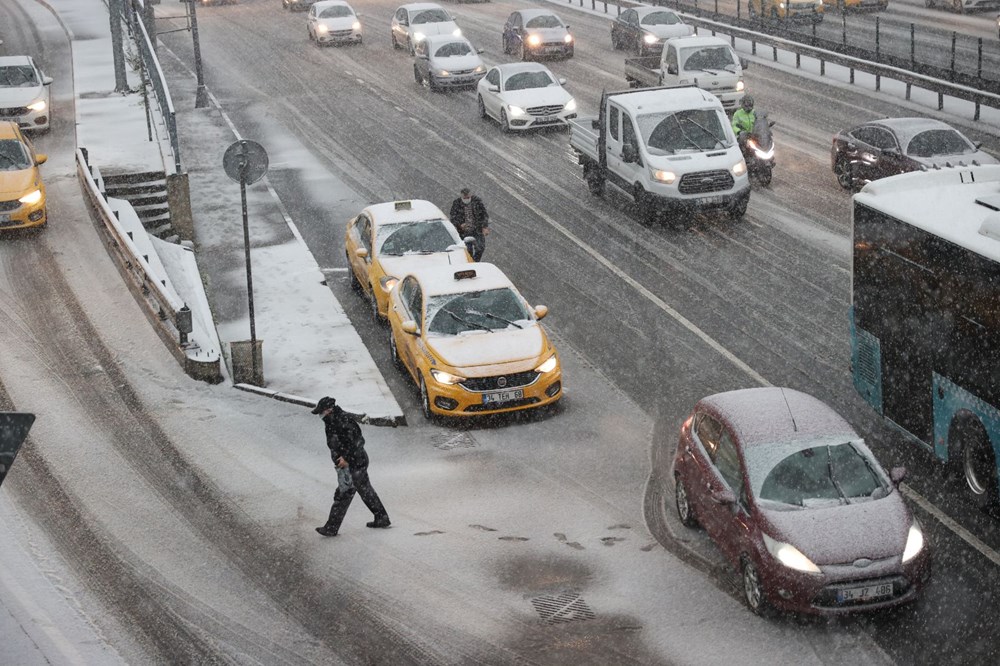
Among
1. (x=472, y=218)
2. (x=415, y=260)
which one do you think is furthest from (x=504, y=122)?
(x=415, y=260)

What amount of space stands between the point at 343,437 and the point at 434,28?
32.5 meters

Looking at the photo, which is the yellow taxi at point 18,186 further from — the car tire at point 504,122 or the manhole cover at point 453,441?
the car tire at point 504,122

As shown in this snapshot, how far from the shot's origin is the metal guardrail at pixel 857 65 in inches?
1212

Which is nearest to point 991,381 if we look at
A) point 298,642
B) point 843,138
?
point 298,642

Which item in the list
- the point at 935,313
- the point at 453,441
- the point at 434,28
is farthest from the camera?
the point at 434,28

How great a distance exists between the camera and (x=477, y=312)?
55.8 ft

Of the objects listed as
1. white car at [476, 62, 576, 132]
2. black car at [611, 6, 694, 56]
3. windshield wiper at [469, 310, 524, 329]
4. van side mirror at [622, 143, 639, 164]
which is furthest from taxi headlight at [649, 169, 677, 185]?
black car at [611, 6, 694, 56]

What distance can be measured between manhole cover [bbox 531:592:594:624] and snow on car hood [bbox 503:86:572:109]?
69.7ft

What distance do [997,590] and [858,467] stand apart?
1548 millimetres

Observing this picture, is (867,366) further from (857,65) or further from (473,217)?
(857,65)

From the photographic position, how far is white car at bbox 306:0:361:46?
45.9 meters

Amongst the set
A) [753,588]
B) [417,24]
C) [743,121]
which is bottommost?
[753,588]

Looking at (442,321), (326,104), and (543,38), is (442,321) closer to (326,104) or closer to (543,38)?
(326,104)

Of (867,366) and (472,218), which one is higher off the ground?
(472,218)
